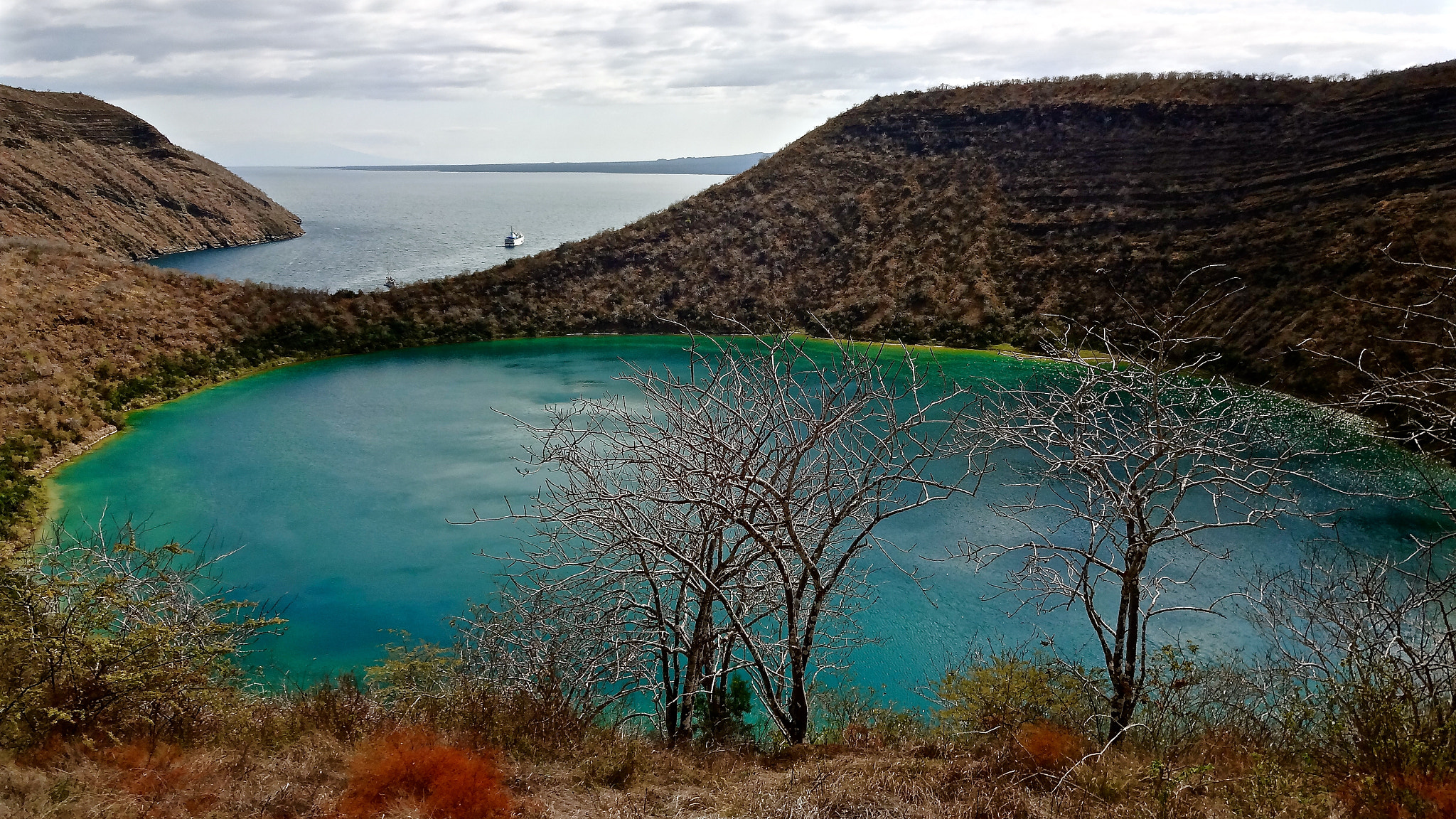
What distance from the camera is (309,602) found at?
13008mm

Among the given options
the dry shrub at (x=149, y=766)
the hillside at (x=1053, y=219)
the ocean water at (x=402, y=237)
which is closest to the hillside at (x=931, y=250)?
the hillside at (x=1053, y=219)

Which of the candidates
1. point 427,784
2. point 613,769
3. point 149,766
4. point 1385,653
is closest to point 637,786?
point 613,769

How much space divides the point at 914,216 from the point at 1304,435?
22.4 m

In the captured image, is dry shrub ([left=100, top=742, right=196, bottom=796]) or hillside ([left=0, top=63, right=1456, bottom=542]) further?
hillside ([left=0, top=63, right=1456, bottom=542])

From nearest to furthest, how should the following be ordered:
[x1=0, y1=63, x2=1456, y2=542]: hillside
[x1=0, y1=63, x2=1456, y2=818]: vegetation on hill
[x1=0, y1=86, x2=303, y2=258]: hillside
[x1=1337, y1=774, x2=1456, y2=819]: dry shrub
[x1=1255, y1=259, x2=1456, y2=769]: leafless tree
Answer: [x1=1337, y1=774, x2=1456, y2=819]: dry shrub < [x1=1255, y1=259, x2=1456, y2=769]: leafless tree < [x1=0, y1=63, x2=1456, y2=818]: vegetation on hill < [x1=0, y1=63, x2=1456, y2=542]: hillside < [x1=0, y1=86, x2=303, y2=258]: hillside

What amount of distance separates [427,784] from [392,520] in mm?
11308

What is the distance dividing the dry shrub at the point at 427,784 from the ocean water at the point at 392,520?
6.12 metres

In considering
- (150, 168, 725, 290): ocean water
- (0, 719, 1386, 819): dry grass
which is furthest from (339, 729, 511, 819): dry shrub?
(150, 168, 725, 290): ocean water

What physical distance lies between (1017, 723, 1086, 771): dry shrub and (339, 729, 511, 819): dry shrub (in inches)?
155

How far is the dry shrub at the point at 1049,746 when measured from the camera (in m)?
6.46

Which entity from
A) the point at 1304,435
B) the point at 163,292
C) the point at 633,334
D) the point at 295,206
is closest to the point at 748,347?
the point at 633,334

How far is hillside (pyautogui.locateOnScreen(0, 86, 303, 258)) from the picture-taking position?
48344 millimetres

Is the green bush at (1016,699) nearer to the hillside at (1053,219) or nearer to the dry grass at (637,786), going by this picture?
the dry grass at (637,786)

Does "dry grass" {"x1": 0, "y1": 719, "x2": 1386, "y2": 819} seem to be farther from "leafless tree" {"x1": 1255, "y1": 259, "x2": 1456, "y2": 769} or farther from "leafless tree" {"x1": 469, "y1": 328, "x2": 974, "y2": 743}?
"leafless tree" {"x1": 469, "y1": 328, "x2": 974, "y2": 743}
